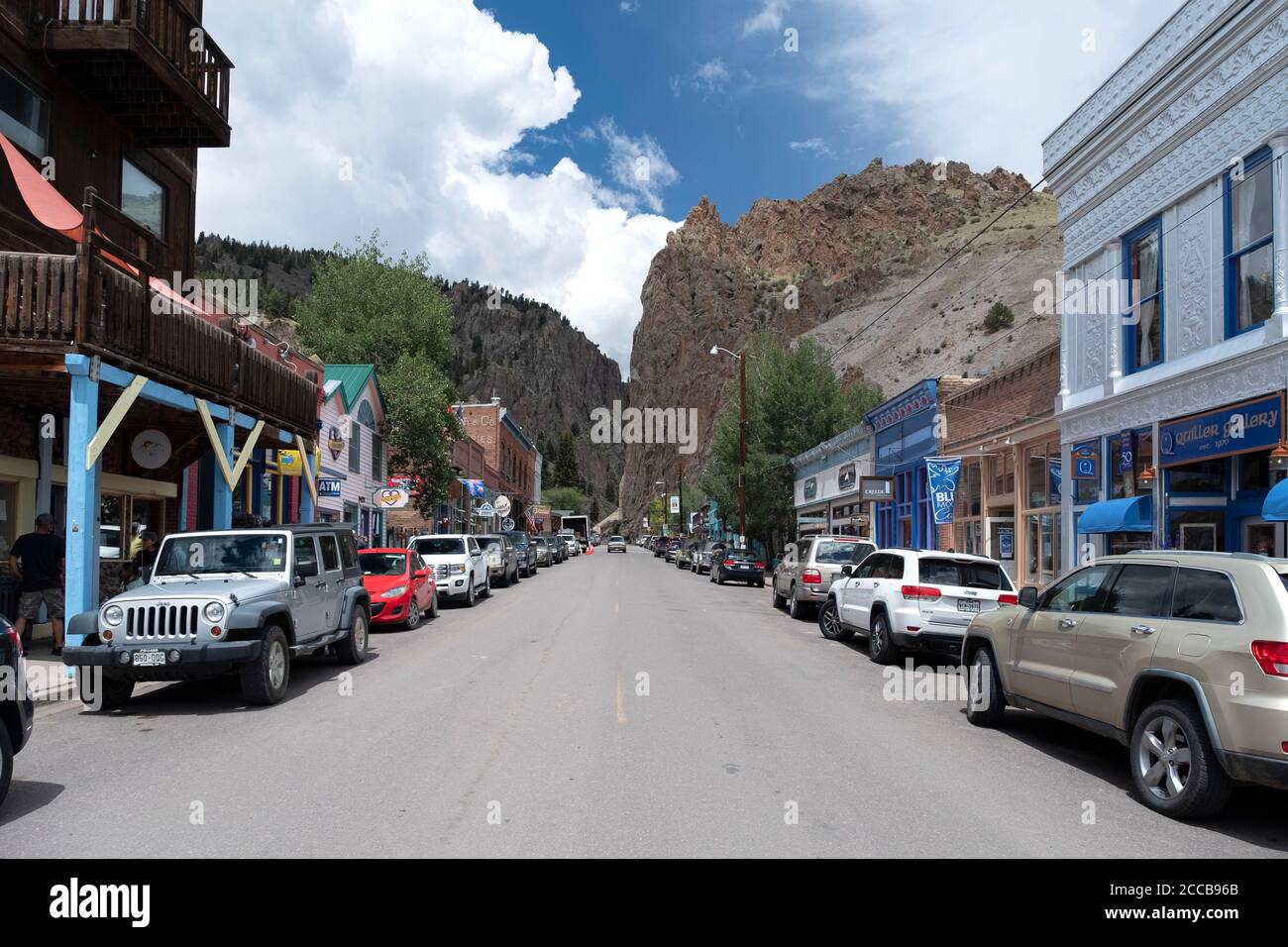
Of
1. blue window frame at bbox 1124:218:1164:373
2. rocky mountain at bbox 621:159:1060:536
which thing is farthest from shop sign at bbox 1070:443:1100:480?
rocky mountain at bbox 621:159:1060:536

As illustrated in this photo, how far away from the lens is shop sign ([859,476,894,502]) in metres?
29.6

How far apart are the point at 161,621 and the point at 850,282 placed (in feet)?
316

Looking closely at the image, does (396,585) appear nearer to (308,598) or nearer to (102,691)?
(308,598)

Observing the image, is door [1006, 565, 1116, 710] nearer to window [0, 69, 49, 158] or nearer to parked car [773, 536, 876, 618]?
parked car [773, 536, 876, 618]

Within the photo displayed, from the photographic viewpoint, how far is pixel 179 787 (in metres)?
6.33

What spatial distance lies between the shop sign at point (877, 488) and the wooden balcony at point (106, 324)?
19.5 meters

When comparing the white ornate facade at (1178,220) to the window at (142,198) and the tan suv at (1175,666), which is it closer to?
the tan suv at (1175,666)

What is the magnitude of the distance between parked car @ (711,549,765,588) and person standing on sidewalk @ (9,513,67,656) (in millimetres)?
24169

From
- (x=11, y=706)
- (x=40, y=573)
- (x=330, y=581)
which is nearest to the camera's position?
(x=11, y=706)

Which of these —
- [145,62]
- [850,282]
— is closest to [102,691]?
[145,62]

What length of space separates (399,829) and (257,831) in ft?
2.62

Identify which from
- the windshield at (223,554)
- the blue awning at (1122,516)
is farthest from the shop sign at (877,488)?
the windshield at (223,554)

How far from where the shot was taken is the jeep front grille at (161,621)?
891 centimetres

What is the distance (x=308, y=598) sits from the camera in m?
10.8
